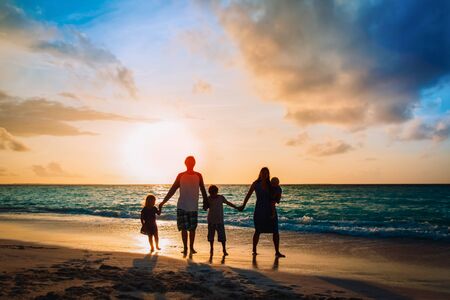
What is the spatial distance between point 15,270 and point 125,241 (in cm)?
610

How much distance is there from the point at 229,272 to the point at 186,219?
2.12 metres

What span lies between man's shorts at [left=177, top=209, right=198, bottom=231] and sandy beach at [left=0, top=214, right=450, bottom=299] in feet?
2.39

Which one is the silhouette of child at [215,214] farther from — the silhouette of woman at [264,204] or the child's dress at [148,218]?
the child's dress at [148,218]

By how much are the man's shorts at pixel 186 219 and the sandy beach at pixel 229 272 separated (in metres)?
0.73

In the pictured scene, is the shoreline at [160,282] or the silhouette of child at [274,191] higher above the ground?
the silhouette of child at [274,191]

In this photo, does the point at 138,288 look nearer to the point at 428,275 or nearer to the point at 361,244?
the point at 428,275

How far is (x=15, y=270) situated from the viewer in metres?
6.28

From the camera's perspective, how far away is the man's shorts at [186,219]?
28.9ft

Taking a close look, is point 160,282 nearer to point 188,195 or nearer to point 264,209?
point 188,195

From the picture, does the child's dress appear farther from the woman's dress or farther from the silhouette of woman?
the woman's dress

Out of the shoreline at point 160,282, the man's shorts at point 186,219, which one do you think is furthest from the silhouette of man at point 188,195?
the shoreline at point 160,282

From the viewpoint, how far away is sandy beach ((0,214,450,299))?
533 centimetres

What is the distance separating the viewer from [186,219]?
28.9ft

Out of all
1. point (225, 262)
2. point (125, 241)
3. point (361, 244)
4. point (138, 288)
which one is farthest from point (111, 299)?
point (361, 244)
